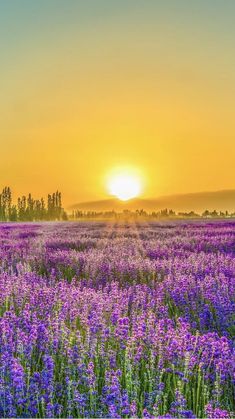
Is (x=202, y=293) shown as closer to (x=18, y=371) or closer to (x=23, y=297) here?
(x=23, y=297)

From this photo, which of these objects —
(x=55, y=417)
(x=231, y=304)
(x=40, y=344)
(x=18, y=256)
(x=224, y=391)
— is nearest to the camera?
(x=55, y=417)

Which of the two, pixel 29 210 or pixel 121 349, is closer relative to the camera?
pixel 121 349

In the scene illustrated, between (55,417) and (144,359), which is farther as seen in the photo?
(144,359)

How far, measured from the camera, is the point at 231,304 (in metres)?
4.72

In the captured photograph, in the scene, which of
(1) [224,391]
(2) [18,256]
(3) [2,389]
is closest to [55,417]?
(3) [2,389]

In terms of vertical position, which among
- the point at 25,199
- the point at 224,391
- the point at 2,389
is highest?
the point at 25,199

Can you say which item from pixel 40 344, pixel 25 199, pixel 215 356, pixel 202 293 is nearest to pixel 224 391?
pixel 215 356

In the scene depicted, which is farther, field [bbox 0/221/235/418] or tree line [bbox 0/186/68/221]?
tree line [bbox 0/186/68/221]

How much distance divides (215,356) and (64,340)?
1.06 meters

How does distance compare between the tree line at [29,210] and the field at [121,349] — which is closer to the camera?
the field at [121,349]

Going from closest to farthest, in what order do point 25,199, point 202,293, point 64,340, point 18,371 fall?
point 18,371
point 64,340
point 202,293
point 25,199

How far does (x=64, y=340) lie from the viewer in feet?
10.6

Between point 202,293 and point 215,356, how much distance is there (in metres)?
1.90

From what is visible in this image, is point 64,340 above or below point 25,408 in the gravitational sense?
above
